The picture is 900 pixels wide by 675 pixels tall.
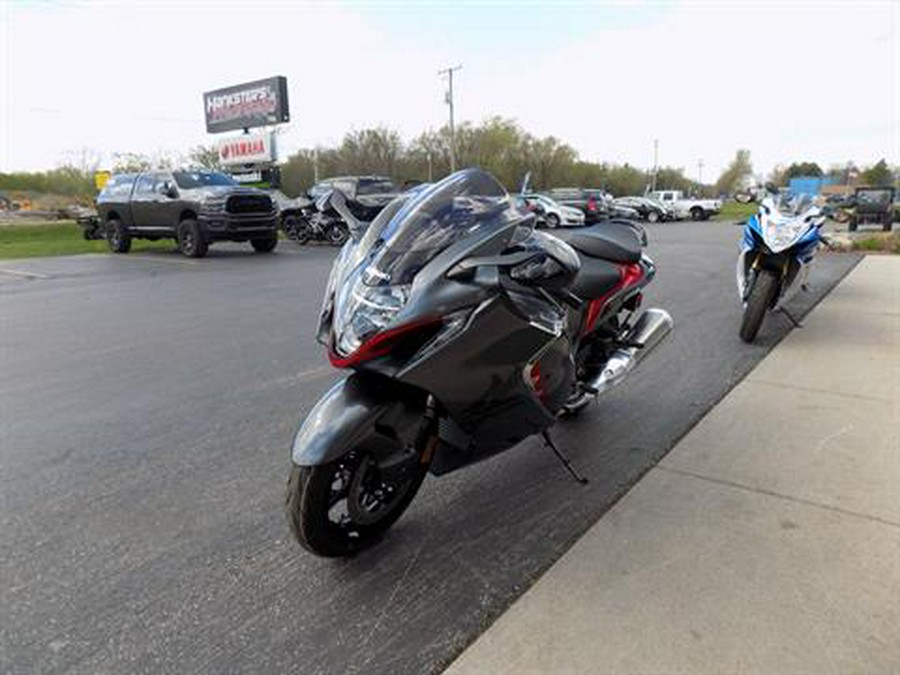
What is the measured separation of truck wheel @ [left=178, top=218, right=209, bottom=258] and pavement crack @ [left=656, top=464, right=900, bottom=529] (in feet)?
42.1

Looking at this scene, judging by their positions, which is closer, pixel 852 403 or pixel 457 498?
pixel 457 498

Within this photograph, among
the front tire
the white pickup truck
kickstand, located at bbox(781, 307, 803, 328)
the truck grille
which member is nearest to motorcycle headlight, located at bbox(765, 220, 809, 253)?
kickstand, located at bbox(781, 307, 803, 328)

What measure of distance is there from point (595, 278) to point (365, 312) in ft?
5.61

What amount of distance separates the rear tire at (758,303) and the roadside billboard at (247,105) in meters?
27.9

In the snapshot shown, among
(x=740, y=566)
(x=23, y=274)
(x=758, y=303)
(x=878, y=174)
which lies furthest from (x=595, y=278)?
(x=878, y=174)

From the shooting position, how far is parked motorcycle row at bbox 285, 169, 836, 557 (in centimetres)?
224

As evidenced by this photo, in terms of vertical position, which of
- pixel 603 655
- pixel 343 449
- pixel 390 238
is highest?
pixel 390 238

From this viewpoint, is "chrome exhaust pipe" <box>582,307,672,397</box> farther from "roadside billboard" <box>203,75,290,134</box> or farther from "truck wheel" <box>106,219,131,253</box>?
"roadside billboard" <box>203,75,290,134</box>

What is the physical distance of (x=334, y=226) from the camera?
56.4 feet

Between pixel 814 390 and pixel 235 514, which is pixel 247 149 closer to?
pixel 814 390

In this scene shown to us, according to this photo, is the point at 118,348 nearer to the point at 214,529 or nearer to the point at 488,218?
the point at 214,529

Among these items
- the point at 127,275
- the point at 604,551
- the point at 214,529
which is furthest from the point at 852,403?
the point at 127,275

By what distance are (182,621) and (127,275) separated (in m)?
11.1

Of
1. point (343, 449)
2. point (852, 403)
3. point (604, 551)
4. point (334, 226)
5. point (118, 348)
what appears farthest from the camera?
point (334, 226)
